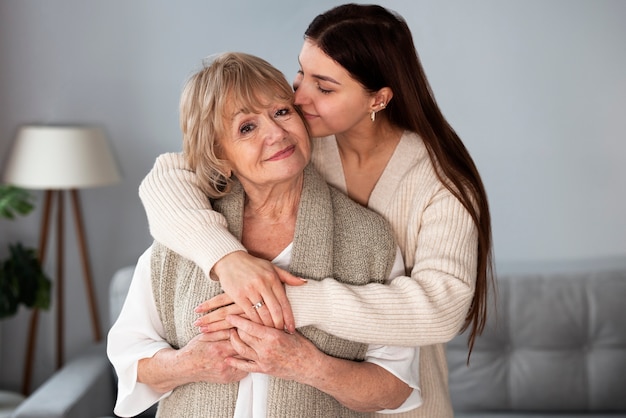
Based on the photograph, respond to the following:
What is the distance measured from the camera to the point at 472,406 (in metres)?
3.14

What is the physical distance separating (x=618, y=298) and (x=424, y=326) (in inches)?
73.4

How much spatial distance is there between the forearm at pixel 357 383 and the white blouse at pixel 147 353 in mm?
23

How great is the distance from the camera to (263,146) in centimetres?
154

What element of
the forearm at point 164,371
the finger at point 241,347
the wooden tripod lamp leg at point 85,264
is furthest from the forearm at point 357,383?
the wooden tripod lamp leg at point 85,264

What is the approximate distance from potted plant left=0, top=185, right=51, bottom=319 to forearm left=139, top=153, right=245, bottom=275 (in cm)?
180

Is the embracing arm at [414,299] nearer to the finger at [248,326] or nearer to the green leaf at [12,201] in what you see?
the finger at [248,326]

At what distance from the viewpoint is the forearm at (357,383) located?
1.48 meters

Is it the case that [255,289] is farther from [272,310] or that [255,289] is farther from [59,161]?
[59,161]

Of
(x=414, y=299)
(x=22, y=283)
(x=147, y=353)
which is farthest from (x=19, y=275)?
(x=414, y=299)

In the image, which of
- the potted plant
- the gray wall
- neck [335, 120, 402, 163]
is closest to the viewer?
neck [335, 120, 402, 163]

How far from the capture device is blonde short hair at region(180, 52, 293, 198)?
153cm

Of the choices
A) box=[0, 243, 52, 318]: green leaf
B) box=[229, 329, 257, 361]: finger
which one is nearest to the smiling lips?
box=[229, 329, 257, 361]: finger

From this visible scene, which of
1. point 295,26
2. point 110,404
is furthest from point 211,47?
point 110,404

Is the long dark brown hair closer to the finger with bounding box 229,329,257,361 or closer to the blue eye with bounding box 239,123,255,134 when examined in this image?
the blue eye with bounding box 239,123,255,134
